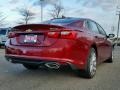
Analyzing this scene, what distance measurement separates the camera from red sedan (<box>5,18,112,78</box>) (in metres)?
6.75

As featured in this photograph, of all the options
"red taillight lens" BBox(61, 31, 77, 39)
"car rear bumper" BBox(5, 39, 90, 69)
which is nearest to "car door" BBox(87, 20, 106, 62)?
"car rear bumper" BBox(5, 39, 90, 69)

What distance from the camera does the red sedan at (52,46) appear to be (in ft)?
22.1

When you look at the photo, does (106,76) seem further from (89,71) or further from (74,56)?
(74,56)

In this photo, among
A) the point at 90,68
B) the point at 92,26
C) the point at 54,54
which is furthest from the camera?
the point at 92,26

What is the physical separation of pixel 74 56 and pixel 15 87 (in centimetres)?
142

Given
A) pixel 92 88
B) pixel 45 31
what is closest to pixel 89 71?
pixel 92 88

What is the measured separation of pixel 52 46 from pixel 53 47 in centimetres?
3

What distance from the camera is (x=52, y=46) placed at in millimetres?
6758

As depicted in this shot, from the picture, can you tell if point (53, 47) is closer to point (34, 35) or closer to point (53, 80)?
point (34, 35)

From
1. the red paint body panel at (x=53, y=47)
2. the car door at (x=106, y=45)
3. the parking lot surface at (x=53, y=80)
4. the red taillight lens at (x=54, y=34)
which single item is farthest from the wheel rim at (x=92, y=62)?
the car door at (x=106, y=45)

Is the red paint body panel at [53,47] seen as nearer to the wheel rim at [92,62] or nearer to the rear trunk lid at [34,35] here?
the rear trunk lid at [34,35]

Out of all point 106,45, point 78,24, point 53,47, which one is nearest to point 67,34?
point 53,47

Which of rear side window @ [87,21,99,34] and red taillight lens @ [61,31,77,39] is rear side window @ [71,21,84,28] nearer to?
rear side window @ [87,21,99,34]

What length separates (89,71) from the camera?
24.6 feet
